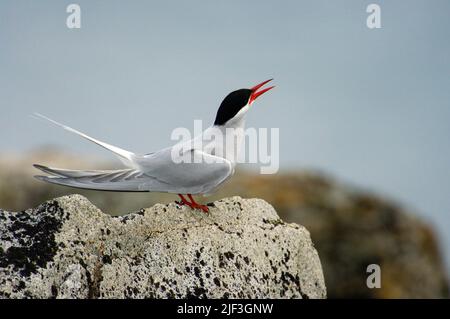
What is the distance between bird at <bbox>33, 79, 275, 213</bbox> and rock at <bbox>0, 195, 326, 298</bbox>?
0.26 meters

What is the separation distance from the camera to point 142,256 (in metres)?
5.39

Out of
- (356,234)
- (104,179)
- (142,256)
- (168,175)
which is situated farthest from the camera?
(356,234)

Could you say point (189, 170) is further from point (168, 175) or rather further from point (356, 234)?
point (356, 234)

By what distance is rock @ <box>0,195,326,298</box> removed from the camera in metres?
5.07

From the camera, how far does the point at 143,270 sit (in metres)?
5.29

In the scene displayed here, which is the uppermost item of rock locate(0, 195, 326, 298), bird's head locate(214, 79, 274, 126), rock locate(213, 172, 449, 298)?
bird's head locate(214, 79, 274, 126)

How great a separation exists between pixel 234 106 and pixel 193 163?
74 cm

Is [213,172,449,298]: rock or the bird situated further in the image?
[213,172,449,298]: rock

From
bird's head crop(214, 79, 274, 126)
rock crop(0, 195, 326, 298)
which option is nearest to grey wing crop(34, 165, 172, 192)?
rock crop(0, 195, 326, 298)

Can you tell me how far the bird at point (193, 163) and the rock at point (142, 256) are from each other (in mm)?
257

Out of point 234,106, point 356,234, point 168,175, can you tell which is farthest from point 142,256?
point 356,234

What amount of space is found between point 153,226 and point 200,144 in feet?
3.45

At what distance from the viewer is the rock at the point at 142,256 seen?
5066 mm

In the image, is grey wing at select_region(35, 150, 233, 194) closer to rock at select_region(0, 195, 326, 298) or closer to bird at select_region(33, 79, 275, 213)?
bird at select_region(33, 79, 275, 213)
